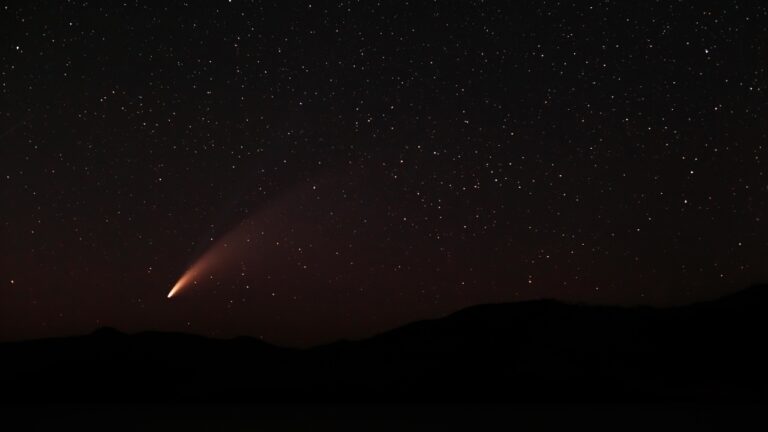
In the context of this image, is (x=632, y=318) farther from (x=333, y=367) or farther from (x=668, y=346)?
(x=333, y=367)

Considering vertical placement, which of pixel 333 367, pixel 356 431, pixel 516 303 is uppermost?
pixel 516 303

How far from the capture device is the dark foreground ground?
5312 centimetres

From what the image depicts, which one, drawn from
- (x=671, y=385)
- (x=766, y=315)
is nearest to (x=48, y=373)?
(x=671, y=385)

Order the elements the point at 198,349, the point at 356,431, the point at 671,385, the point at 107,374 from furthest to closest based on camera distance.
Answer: the point at 198,349 → the point at 107,374 → the point at 671,385 → the point at 356,431

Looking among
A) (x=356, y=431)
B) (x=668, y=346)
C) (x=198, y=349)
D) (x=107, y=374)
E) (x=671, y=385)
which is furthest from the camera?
(x=198, y=349)

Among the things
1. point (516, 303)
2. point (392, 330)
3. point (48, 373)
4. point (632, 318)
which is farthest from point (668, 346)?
point (48, 373)

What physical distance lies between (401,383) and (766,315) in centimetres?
3024

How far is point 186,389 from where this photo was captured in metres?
60.9

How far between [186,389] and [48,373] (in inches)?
447

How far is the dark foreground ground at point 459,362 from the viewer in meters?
53.1

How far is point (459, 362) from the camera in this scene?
62.9m

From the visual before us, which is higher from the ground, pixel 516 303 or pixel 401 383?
pixel 516 303

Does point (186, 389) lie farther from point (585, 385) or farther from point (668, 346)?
point (668, 346)

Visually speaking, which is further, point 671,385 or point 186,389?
point 186,389
